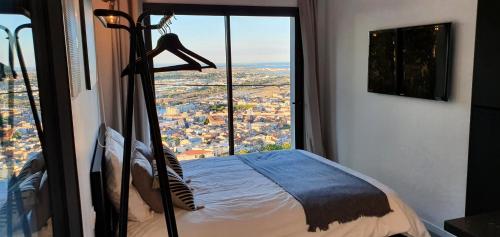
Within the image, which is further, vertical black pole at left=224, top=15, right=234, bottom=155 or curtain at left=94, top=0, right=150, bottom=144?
vertical black pole at left=224, top=15, right=234, bottom=155

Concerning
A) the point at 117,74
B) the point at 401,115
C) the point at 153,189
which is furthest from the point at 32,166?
the point at 401,115

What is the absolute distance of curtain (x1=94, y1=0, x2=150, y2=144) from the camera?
3582mm

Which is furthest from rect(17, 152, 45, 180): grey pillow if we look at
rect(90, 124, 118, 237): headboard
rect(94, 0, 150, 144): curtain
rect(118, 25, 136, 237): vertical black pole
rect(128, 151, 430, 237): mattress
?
rect(94, 0, 150, 144): curtain

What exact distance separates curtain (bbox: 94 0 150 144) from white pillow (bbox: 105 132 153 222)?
5.38 ft

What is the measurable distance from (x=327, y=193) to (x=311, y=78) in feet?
7.31

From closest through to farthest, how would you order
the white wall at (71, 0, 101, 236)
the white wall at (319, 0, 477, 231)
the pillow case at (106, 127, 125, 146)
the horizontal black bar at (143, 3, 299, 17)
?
the white wall at (71, 0, 101, 236) → the pillow case at (106, 127, 125, 146) → the white wall at (319, 0, 477, 231) → the horizontal black bar at (143, 3, 299, 17)

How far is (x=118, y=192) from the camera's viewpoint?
1.98 meters

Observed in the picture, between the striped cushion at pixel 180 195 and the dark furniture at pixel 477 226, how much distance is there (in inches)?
55.4

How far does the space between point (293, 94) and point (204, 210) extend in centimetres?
265

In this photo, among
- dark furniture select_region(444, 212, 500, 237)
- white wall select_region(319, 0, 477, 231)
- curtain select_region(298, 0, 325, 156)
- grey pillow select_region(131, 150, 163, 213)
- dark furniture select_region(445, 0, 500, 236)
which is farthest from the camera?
curtain select_region(298, 0, 325, 156)

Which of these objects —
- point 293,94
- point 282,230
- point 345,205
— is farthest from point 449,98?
point 293,94

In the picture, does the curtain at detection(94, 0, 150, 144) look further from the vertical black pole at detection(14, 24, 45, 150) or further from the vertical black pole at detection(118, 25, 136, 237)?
the vertical black pole at detection(14, 24, 45, 150)

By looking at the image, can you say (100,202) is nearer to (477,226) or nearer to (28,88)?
(28,88)

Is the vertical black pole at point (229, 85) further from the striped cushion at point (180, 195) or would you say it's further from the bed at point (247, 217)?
the striped cushion at point (180, 195)
